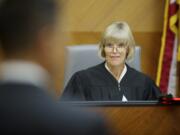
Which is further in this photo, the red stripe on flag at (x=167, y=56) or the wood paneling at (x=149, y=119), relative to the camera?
the red stripe on flag at (x=167, y=56)

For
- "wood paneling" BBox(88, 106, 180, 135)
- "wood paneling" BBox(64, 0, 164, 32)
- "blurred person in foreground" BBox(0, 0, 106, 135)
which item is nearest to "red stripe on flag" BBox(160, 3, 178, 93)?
"wood paneling" BBox(64, 0, 164, 32)

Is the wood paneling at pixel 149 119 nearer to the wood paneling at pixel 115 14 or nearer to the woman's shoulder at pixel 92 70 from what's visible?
the woman's shoulder at pixel 92 70

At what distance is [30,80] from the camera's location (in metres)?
0.92

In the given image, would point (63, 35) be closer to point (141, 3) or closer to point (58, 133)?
point (58, 133)

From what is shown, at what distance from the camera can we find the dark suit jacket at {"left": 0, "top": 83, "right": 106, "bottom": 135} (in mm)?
910

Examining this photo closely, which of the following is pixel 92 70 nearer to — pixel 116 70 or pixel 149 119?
pixel 116 70

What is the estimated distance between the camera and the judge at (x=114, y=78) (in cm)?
343

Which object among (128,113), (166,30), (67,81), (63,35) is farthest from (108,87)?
(63,35)

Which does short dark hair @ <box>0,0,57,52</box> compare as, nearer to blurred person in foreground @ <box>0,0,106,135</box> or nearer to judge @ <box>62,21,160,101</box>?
blurred person in foreground @ <box>0,0,106,135</box>

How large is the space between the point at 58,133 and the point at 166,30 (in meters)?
4.08

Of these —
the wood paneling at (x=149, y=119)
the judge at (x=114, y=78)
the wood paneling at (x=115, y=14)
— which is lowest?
A: the wood paneling at (x=149, y=119)

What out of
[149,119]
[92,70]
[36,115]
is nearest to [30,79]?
[36,115]

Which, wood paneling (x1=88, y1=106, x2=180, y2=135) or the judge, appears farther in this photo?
the judge

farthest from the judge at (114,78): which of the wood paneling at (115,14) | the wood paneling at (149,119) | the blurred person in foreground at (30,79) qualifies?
the blurred person in foreground at (30,79)
